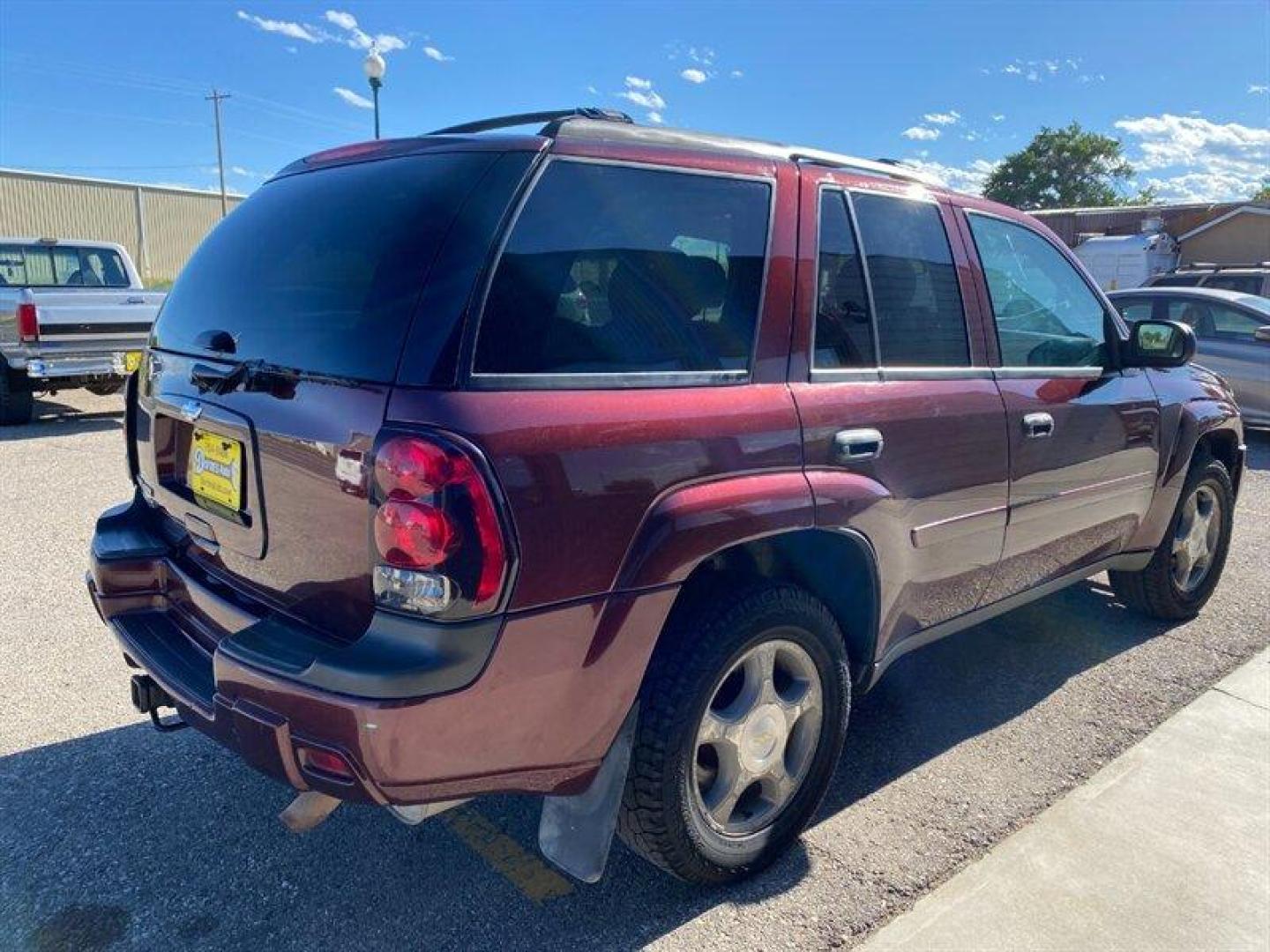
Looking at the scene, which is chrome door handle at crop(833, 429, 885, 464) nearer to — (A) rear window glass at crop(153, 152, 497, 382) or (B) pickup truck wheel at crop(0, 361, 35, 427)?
(A) rear window glass at crop(153, 152, 497, 382)

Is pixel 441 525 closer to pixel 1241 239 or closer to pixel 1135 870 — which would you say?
pixel 1135 870

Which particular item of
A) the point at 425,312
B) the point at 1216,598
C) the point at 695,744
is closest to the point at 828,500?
the point at 695,744

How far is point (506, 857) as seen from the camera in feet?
8.75

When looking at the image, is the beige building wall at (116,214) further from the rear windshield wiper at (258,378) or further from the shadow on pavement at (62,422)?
the rear windshield wiper at (258,378)


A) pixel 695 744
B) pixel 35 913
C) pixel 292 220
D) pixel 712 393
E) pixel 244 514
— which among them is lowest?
pixel 35 913

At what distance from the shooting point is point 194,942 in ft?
7.46

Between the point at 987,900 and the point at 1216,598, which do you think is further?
the point at 1216,598

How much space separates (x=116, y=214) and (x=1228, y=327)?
33759 millimetres

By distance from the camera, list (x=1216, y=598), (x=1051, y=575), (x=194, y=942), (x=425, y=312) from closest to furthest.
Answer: (x=425, y=312)
(x=194, y=942)
(x=1051, y=575)
(x=1216, y=598)

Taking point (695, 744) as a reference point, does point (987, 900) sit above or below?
below

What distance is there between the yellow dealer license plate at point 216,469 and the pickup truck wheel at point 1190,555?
3989 millimetres

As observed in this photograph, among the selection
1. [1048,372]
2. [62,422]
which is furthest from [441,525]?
[62,422]

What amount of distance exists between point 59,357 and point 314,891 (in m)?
8.38

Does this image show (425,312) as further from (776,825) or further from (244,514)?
(776,825)
